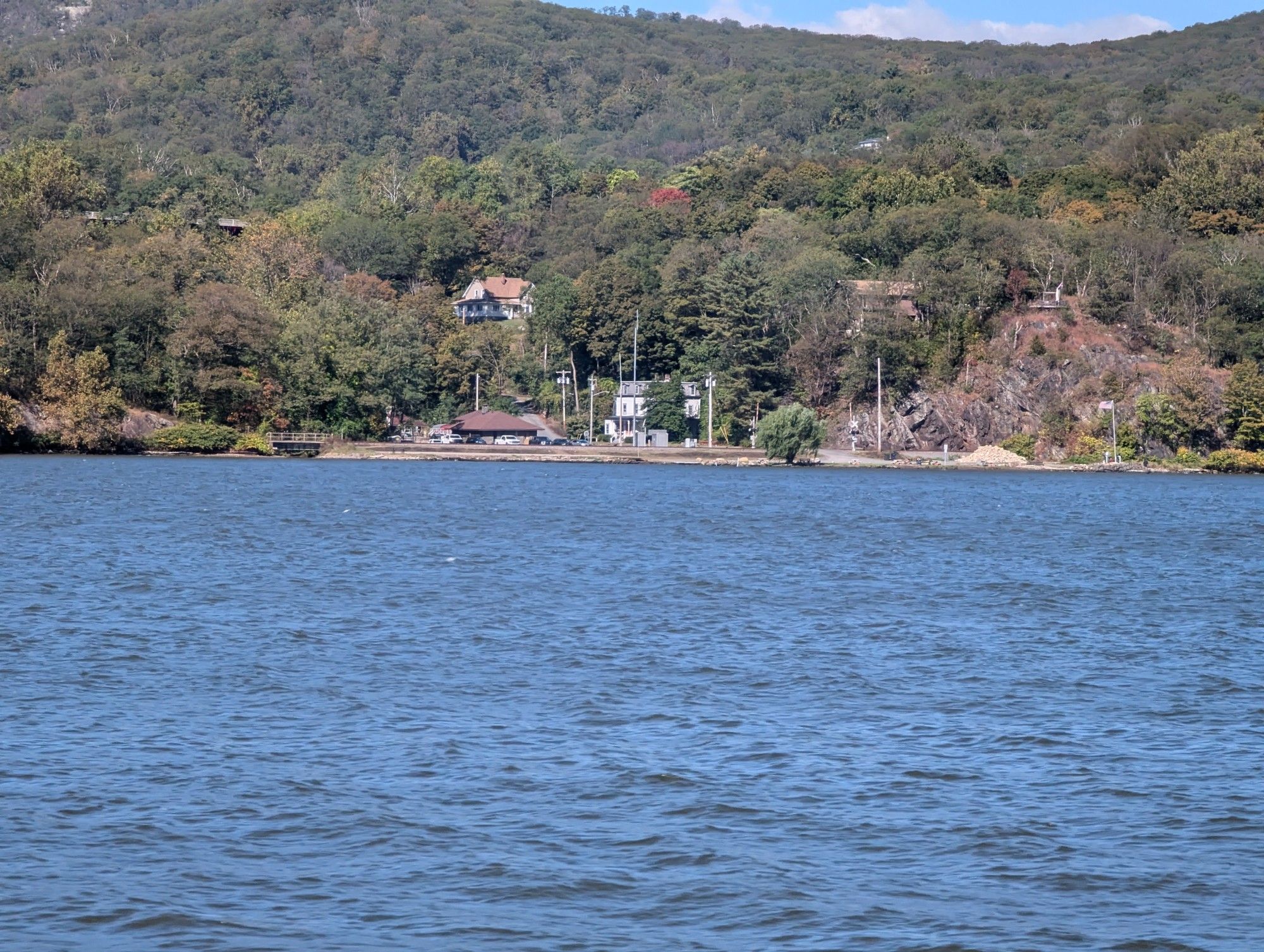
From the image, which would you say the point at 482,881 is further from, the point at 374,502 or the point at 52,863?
the point at 374,502

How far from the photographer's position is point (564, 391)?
126m

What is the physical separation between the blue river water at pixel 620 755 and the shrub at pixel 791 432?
63162 mm

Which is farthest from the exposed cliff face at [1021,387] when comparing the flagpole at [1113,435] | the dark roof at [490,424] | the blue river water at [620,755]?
the blue river water at [620,755]

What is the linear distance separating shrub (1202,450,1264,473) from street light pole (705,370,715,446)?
119ft

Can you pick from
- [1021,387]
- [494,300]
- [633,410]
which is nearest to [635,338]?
[633,410]

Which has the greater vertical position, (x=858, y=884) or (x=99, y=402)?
(x=99, y=402)

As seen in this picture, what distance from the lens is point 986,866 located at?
538 inches

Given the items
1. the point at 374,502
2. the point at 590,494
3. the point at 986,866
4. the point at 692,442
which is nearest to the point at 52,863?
the point at 986,866

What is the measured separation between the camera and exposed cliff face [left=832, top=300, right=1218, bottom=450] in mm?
Answer: 108500

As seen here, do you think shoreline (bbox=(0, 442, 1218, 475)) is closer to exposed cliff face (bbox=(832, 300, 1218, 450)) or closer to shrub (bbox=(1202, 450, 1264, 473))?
shrub (bbox=(1202, 450, 1264, 473))

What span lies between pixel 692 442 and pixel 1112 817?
102207 millimetres

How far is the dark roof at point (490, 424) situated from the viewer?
12006 centimetres

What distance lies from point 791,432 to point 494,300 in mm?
61245

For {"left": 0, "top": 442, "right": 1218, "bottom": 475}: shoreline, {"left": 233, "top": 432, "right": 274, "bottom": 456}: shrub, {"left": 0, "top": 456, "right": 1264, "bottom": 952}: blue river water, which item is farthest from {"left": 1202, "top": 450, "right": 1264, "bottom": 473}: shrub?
{"left": 233, "top": 432, "right": 274, "bottom": 456}: shrub
